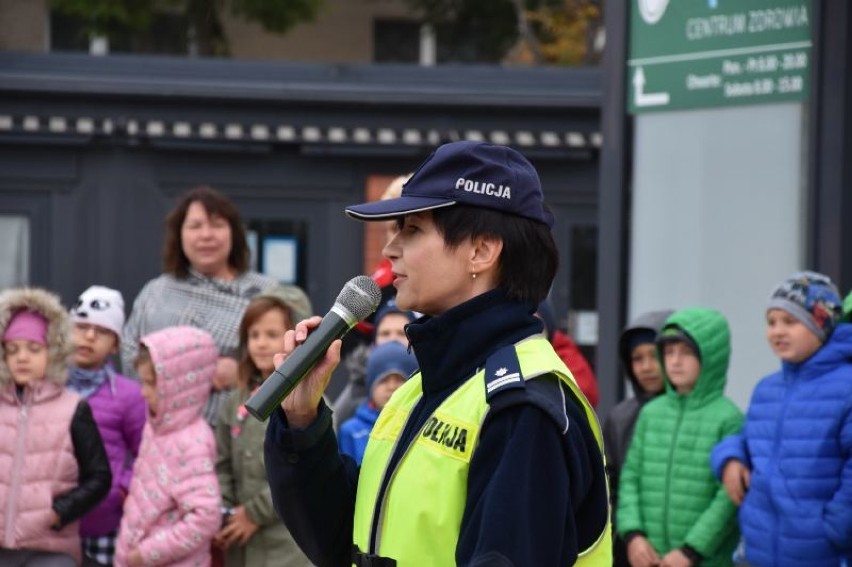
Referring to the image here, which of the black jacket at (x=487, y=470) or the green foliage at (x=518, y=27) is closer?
the black jacket at (x=487, y=470)

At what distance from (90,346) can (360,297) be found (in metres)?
Answer: 4.26

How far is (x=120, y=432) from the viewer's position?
7027 millimetres

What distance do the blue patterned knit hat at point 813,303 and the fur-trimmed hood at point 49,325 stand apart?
8.93 ft

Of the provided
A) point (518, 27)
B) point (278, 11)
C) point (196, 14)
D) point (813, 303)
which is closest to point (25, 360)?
point (813, 303)

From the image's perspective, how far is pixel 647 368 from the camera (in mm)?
7441

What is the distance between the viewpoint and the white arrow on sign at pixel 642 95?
8523 millimetres

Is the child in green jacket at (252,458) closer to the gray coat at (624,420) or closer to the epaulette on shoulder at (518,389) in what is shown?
the gray coat at (624,420)

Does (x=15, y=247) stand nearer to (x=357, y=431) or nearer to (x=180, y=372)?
(x=180, y=372)

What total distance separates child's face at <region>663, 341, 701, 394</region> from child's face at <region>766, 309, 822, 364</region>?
581mm

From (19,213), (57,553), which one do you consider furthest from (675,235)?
(19,213)

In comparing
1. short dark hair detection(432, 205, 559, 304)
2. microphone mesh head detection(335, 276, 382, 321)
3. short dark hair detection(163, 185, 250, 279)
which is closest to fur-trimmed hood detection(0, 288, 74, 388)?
short dark hair detection(163, 185, 250, 279)

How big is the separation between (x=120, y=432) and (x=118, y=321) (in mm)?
592

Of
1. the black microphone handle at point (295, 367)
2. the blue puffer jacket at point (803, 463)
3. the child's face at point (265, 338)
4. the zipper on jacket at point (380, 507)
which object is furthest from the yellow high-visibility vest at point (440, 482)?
the child's face at point (265, 338)

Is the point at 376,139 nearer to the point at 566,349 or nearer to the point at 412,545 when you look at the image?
the point at 566,349
